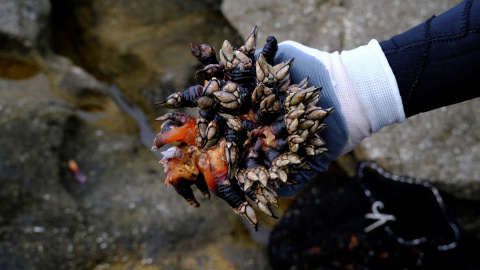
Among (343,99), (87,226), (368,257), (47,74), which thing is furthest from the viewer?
(47,74)

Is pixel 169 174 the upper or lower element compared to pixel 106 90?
upper

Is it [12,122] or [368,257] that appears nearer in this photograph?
[368,257]

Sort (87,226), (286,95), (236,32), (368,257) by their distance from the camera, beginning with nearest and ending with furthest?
(286,95) < (368,257) < (87,226) < (236,32)


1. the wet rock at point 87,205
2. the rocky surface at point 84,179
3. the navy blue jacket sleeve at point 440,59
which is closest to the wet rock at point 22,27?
the rocky surface at point 84,179

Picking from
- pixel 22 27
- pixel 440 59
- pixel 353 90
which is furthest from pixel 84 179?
pixel 440 59

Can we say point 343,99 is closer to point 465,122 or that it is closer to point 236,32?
point 465,122

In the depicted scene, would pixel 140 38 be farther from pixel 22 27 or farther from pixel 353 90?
pixel 353 90

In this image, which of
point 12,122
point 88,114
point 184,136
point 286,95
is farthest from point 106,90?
point 286,95
